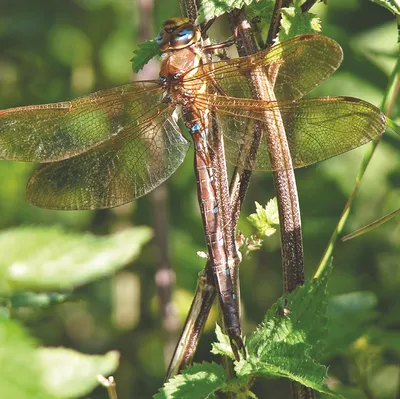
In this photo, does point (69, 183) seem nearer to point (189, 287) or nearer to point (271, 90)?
point (271, 90)

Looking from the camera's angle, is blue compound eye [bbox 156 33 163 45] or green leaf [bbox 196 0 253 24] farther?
blue compound eye [bbox 156 33 163 45]

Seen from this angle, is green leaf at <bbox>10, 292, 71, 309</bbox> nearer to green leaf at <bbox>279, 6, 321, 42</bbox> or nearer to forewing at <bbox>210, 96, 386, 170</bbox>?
forewing at <bbox>210, 96, 386, 170</bbox>

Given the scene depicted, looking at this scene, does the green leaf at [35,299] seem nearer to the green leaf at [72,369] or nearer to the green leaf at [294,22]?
the green leaf at [72,369]

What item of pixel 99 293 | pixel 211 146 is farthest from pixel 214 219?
pixel 99 293

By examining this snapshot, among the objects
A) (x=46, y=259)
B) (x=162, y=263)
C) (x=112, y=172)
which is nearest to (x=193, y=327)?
(x=46, y=259)

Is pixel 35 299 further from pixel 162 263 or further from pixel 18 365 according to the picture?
pixel 162 263

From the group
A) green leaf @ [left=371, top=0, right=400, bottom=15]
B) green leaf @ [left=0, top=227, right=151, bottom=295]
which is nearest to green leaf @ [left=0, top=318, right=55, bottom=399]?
green leaf @ [left=0, top=227, right=151, bottom=295]
